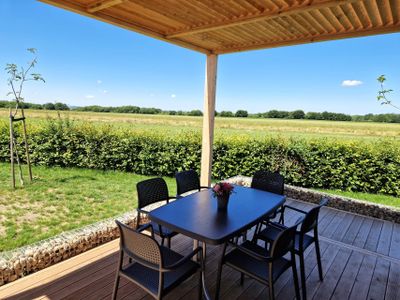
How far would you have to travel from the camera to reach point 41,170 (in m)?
5.94

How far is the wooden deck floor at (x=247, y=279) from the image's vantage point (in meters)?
2.06

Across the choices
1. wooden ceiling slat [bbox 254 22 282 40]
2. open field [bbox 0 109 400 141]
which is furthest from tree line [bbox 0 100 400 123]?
wooden ceiling slat [bbox 254 22 282 40]

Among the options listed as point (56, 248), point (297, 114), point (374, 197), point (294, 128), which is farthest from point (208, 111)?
point (297, 114)

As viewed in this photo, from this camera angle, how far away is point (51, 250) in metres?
2.36

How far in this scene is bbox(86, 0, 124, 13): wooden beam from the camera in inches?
82.8

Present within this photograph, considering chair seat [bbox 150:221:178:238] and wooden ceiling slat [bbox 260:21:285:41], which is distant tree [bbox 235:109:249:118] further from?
chair seat [bbox 150:221:178:238]

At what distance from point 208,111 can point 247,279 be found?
2.38m

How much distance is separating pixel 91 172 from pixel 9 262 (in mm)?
4120

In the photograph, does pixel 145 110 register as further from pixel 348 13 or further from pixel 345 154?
pixel 348 13

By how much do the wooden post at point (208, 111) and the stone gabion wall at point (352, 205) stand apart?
1771 mm

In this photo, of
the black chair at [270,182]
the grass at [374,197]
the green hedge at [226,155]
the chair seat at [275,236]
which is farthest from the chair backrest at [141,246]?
the grass at [374,197]

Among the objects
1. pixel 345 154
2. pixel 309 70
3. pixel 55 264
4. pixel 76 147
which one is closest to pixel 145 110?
pixel 76 147

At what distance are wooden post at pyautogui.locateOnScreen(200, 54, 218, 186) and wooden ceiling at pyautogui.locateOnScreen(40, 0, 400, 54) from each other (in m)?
0.52

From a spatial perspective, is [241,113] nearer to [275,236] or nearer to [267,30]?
[267,30]
